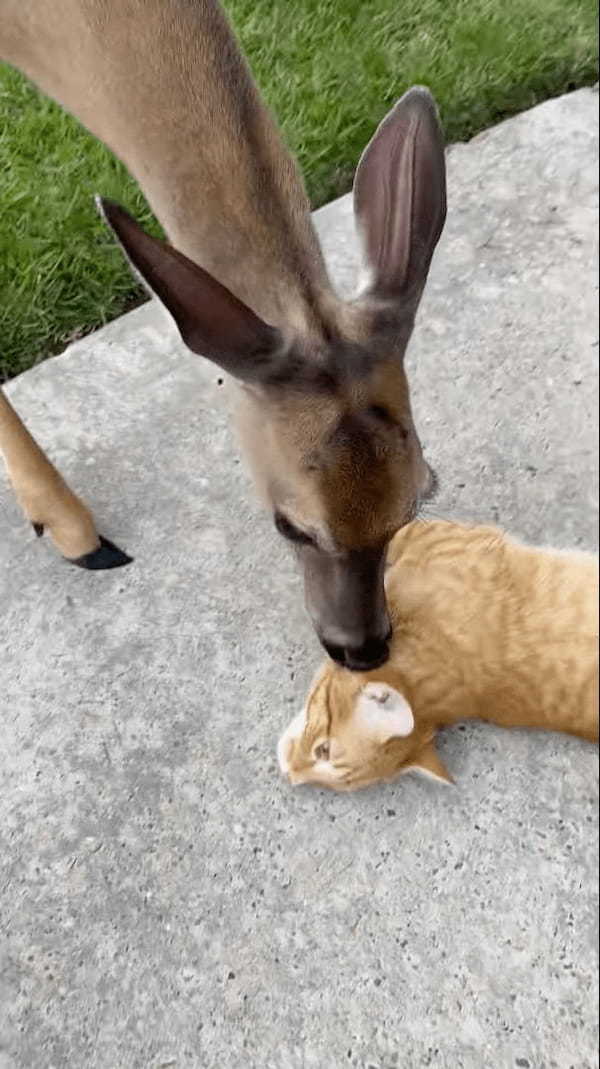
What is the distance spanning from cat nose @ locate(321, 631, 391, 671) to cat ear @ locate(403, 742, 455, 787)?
0.30 m

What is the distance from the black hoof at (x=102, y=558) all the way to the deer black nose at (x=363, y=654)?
0.80 metres

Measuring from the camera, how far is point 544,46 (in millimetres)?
4656

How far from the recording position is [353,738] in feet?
9.30

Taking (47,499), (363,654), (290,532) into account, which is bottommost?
(363,654)

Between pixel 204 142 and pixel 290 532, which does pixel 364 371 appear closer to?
pixel 290 532

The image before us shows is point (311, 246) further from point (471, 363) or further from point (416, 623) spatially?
point (471, 363)

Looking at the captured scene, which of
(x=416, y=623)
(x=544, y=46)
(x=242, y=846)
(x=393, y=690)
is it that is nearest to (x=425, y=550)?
(x=416, y=623)

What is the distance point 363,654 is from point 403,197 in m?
0.99

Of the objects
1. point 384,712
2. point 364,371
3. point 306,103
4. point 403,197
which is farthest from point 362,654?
point 306,103

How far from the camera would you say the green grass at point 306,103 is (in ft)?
12.6

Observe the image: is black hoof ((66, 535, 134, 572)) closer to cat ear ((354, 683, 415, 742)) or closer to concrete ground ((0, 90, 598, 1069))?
concrete ground ((0, 90, 598, 1069))

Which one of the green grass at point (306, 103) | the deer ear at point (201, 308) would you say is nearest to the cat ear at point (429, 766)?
the deer ear at point (201, 308)

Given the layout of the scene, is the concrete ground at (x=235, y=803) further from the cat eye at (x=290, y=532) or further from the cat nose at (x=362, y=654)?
the cat eye at (x=290, y=532)

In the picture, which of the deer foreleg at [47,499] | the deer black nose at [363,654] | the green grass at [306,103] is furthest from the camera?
the green grass at [306,103]
